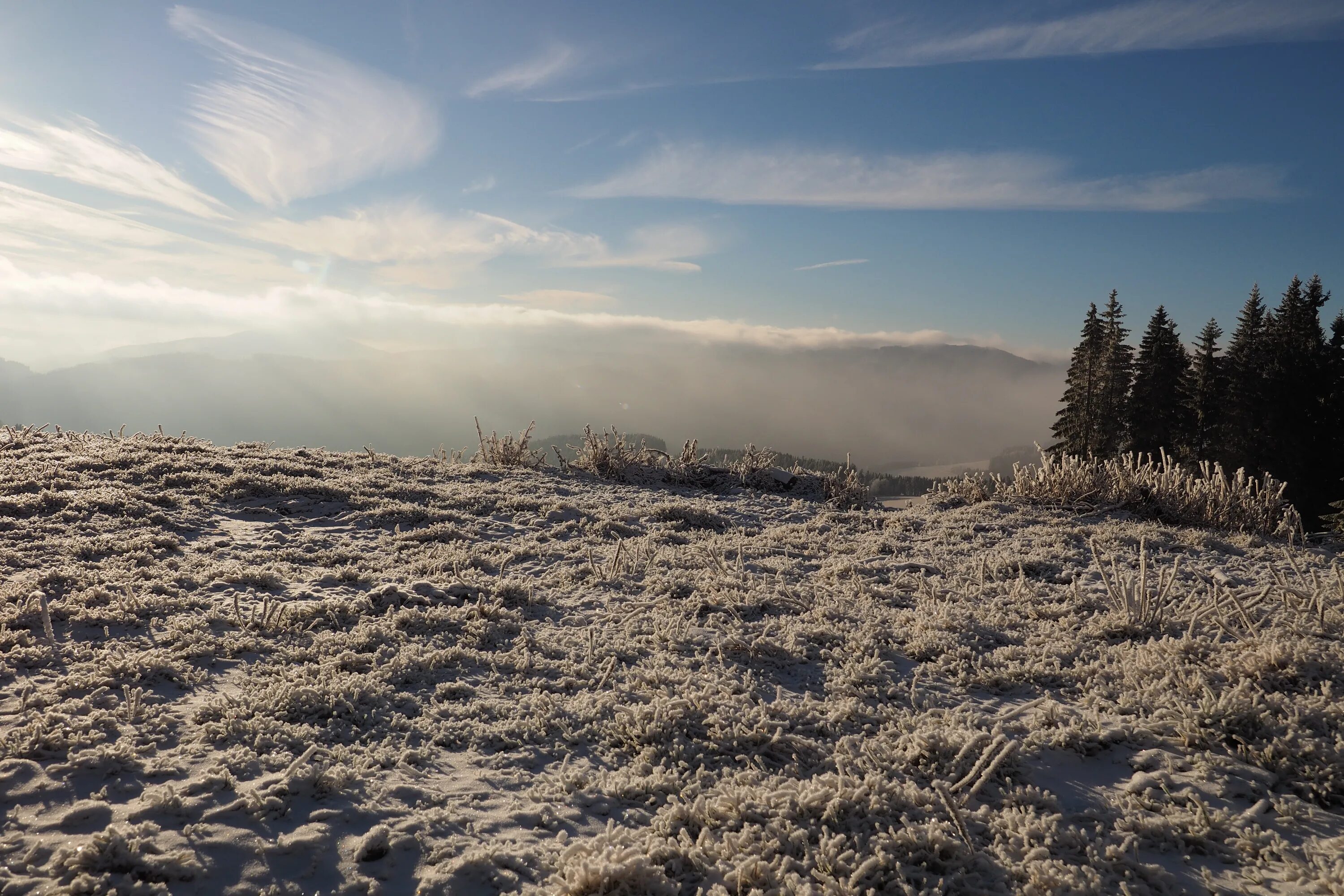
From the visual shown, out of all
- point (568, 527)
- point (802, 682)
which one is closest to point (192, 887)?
point (802, 682)

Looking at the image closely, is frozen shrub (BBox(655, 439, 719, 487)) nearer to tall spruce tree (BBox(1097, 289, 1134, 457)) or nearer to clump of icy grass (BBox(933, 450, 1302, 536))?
clump of icy grass (BBox(933, 450, 1302, 536))

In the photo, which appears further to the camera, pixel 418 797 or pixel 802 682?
pixel 802 682

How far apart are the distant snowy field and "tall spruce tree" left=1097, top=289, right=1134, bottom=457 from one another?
35.4 metres

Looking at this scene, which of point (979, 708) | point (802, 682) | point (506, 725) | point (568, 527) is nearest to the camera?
point (506, 725)

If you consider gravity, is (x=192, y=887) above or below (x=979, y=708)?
below

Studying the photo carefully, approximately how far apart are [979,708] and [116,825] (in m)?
4.43

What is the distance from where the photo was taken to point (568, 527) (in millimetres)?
8758

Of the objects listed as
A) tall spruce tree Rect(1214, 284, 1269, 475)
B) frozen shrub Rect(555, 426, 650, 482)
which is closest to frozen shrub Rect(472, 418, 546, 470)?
frozen shrub Rect(555, 426, 650, 482)

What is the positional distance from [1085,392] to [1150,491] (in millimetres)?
34437

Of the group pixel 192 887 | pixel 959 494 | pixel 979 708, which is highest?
pixel 959 494

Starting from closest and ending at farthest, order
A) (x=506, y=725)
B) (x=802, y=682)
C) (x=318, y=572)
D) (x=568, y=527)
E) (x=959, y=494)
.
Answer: (x=506, y=725), (x=802, y=682), (x=318, y=572), (x=568, y=527), (x=959, y=494)

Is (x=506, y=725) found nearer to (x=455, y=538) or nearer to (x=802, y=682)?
(x=802, y=682)

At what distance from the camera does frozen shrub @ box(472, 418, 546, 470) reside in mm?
13281

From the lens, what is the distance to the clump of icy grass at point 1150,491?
8625 mm
